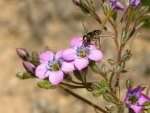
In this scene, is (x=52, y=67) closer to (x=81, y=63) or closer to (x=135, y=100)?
(x=81, y=63)

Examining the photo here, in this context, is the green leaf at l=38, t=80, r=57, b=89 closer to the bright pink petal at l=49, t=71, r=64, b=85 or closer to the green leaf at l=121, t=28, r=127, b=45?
the bright pink petal at l=49, t=71, r=64, b=85

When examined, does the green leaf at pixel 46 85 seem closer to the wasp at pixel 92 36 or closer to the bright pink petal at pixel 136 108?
the wasp at pixel 92 36

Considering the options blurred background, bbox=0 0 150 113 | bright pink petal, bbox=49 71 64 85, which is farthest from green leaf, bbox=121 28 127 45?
blurred background, bbox=0 0 150 113

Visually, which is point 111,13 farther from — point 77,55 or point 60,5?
point 60,5

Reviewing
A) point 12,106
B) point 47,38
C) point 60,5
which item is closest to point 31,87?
point 12,106

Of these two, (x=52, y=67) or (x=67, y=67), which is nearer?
(x=67, y=67)

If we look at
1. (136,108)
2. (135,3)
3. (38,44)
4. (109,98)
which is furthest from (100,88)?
(38,44)
